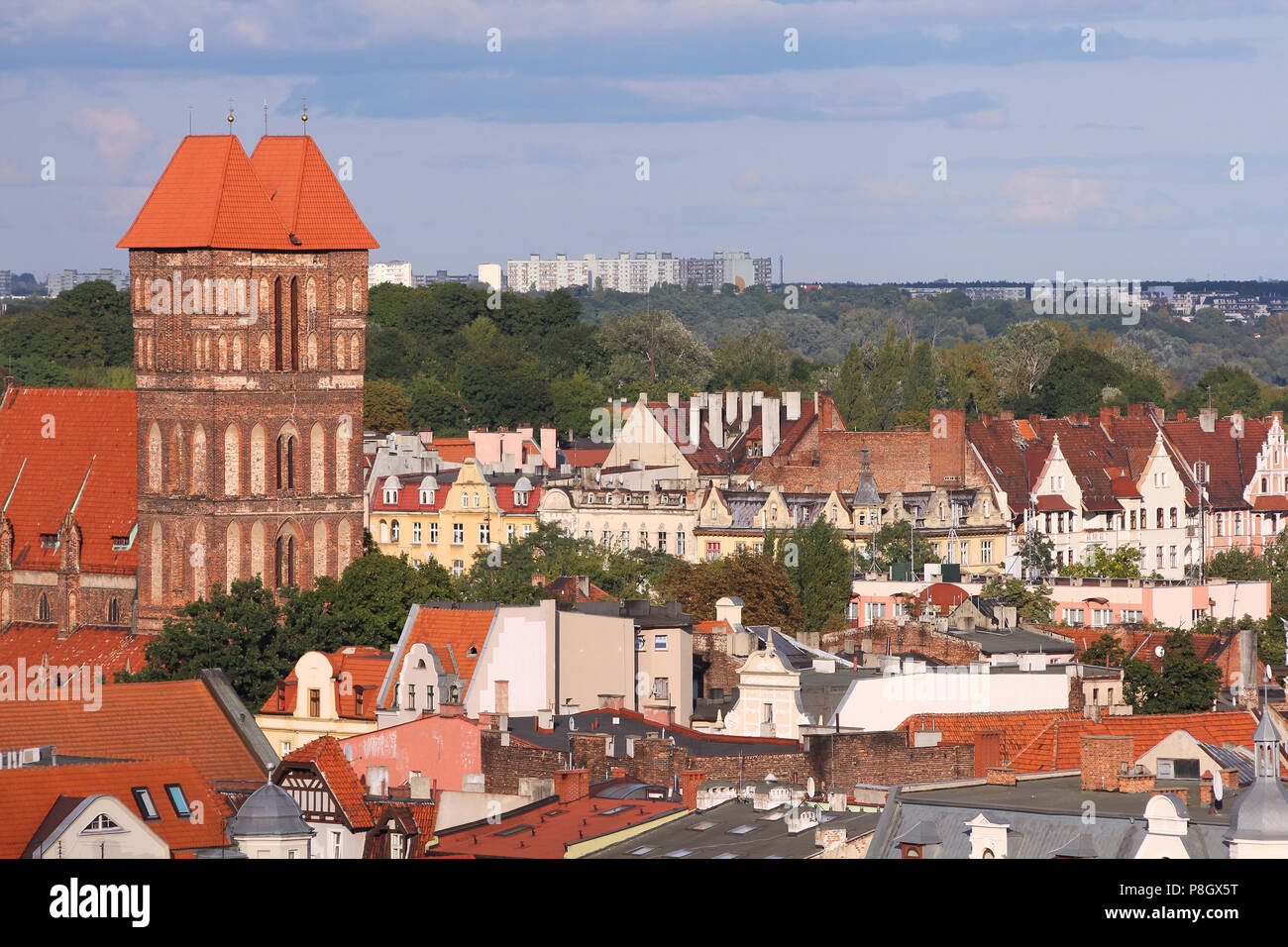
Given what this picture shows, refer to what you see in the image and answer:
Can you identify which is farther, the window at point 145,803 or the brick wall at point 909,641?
the brick wall at point 909,641

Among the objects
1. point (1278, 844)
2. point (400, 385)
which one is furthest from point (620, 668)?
point (400, 385)

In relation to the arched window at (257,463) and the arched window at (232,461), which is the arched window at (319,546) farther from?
the arched window at (232,461)

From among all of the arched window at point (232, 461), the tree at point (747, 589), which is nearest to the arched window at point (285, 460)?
the arched window at point (232, 461)

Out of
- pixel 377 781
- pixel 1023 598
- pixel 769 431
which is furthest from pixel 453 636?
pixel 769 431

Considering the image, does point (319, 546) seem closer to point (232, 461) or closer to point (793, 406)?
point (232, 461)

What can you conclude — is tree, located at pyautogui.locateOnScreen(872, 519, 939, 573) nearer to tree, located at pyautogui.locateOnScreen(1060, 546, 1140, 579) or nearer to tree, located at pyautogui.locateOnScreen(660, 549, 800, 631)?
tree, located at pyautogui.locateOnScreen(1060, 546, 1140, 579)

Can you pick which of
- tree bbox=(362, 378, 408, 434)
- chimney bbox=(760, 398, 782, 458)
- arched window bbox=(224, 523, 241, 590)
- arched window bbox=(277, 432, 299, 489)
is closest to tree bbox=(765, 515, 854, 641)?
arched window bbox=(277, 432, 299, 489)
